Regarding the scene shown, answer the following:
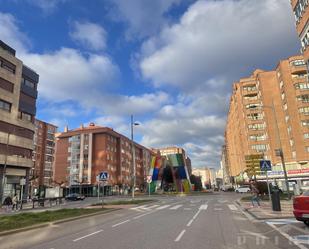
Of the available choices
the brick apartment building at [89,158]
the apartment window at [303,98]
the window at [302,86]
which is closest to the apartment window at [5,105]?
the brick apartment building at [89,158]

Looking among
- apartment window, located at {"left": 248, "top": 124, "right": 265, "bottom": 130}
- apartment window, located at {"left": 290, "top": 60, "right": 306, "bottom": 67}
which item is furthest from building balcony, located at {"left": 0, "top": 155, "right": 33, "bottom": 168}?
apartment window, located at {"left": 290, "top": 60, "right": 306, "bottom": 67}

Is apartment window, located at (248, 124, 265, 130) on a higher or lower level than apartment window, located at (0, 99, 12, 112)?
higher

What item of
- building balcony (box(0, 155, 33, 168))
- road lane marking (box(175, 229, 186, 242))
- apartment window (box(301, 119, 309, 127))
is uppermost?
apartment window (box(301, 119, 309, 127))

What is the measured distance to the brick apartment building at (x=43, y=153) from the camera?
102062 mm

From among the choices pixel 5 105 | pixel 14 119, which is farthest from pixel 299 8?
pixel 14 119

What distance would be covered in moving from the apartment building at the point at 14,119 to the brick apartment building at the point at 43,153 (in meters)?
54.9

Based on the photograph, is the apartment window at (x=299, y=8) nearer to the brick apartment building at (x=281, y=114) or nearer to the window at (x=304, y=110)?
the brick apartment building at (x=281, y=114)

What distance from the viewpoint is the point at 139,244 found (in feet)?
29.1

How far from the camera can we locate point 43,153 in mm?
105625

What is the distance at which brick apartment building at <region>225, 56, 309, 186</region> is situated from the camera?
6384 centimetres

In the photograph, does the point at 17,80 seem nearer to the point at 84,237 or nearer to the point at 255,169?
the point at 255,169

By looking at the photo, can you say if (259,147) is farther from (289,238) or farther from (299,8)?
(289,238)

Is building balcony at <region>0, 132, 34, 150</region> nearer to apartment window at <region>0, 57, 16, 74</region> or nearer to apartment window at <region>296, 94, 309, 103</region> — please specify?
apartment window at <region>0, 57, 16, 74</region>

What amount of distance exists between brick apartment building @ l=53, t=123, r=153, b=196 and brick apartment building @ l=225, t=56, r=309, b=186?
40.9 m
